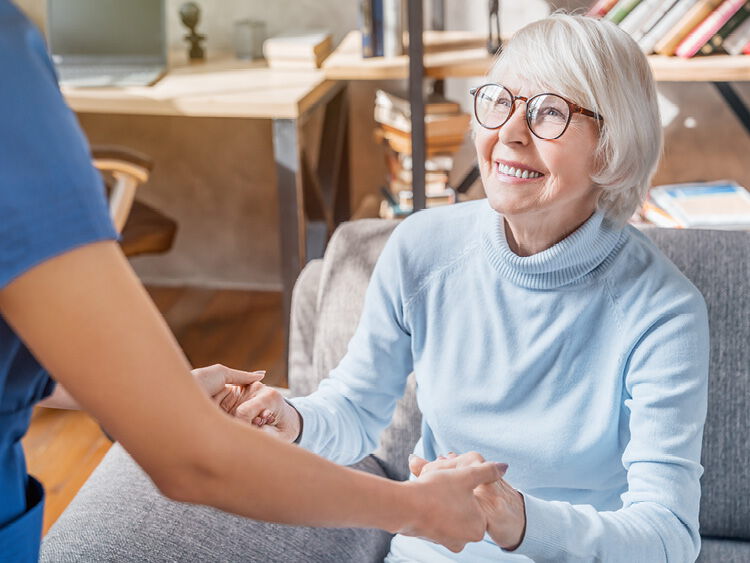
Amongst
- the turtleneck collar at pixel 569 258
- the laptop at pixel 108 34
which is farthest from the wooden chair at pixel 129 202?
the turtleneck collar at pixel 569 258

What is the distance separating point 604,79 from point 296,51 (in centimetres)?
170

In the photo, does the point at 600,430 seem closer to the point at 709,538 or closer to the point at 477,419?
the point at 477,419

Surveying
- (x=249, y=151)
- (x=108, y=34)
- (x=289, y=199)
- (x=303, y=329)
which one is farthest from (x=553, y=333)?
(x=249, y=151)

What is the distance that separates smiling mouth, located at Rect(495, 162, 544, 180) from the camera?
1.27 m

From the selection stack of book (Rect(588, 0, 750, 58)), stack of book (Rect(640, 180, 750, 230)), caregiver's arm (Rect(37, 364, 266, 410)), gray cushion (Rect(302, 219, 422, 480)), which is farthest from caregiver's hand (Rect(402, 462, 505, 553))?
stack of book (Rect(588, 0, 750, 58))

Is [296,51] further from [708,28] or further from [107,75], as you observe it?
[708,28]

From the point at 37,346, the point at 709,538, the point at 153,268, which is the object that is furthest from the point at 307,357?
the point at 153,268

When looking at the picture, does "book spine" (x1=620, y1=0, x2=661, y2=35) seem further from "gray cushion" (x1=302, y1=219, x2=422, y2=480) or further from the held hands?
the held hands

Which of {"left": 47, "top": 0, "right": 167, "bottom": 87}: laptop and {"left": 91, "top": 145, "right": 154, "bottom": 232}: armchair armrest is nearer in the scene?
{"left": 91, "top": 145, "right": 154, "bottom": 232}: armchair armrest

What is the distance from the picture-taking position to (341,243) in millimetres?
1619

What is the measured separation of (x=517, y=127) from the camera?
4.15ft

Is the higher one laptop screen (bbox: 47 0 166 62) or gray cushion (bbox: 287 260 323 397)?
laptop screen (bbox: 47 0 166 62)

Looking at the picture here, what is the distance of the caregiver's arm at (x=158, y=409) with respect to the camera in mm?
625

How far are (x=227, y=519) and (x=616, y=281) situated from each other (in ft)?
2.01
